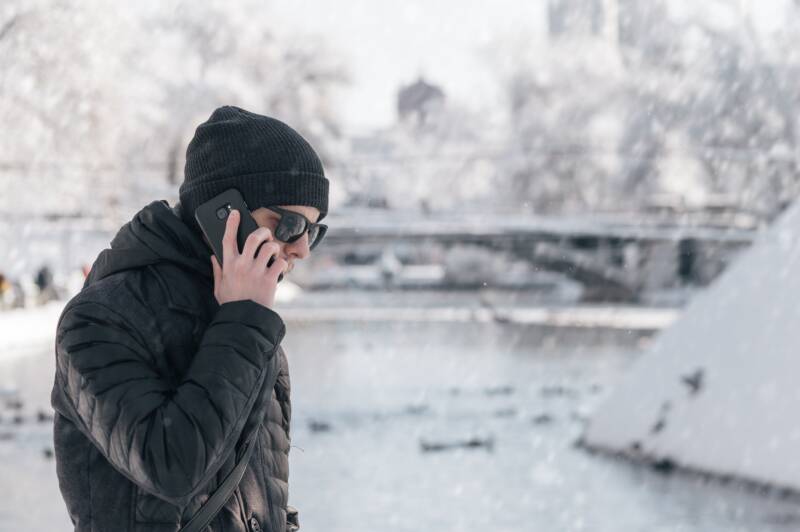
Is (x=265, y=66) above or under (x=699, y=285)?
above

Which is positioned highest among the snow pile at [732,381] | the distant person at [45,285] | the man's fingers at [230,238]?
the man's fingers at [230,238]

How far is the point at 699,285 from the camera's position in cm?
4297

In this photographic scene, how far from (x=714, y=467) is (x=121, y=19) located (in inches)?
1047

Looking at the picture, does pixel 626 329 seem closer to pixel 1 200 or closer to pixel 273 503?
pixel 1 200

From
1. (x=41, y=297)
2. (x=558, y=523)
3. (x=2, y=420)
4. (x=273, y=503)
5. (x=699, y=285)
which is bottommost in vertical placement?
(x=699, y=285)

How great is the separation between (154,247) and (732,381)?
→ 22.7ft

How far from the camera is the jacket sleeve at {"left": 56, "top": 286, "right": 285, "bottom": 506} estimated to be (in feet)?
5.40

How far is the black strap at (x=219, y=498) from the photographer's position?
1.75 metres

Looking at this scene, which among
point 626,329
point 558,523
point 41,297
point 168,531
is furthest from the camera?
point 626,329

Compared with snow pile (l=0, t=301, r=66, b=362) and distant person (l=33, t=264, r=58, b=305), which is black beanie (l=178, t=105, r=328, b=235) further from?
distant person (l=33, t=264, r=58, b=305)

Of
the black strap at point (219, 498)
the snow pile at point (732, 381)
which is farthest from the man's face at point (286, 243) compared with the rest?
the snow pile at point (732, 381)

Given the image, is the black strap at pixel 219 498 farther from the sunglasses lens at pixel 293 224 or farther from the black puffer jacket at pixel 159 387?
the sunglasses lens at pixel 293 224

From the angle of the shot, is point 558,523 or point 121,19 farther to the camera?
point 121,19

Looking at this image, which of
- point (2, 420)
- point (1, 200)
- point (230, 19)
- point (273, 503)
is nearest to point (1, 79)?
point (1, 200)
